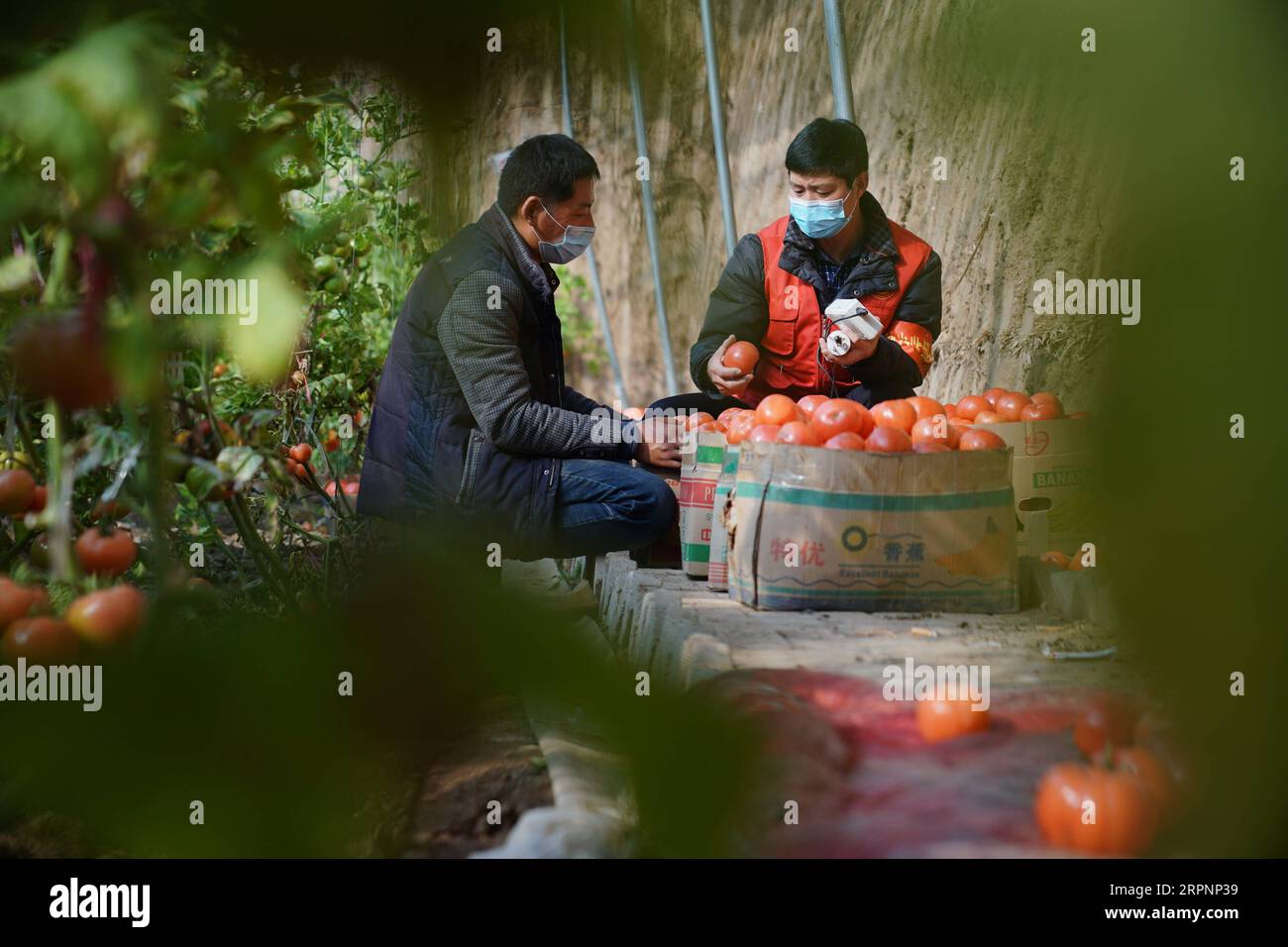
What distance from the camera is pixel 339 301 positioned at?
4.43 metres

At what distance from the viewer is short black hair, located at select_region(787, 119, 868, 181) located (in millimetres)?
3939

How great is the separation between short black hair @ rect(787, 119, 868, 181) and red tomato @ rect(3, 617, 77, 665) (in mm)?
2793

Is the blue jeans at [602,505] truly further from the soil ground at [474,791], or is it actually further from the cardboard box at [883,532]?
the soil ground at [474,791]

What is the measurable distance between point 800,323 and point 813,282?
146 mm

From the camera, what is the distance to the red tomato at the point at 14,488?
2.25 m

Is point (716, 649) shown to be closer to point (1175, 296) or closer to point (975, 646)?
point (975, 646)

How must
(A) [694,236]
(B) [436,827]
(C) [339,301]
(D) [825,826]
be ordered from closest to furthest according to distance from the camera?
(D) [825,826] < (B) [436,827] < (C) [339,301] < (A) [694,236]

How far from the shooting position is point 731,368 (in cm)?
399

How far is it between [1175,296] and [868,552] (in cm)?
194

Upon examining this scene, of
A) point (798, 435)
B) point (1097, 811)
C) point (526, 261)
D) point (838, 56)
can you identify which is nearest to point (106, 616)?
point (1097, 811)

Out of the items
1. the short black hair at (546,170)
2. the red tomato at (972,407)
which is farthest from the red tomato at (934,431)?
the short black hair at (546,170)

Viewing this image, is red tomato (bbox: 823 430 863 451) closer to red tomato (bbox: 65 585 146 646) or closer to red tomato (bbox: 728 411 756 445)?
red tomato (bbox: 728 411 756 445)

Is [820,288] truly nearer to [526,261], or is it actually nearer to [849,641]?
[526,261]
